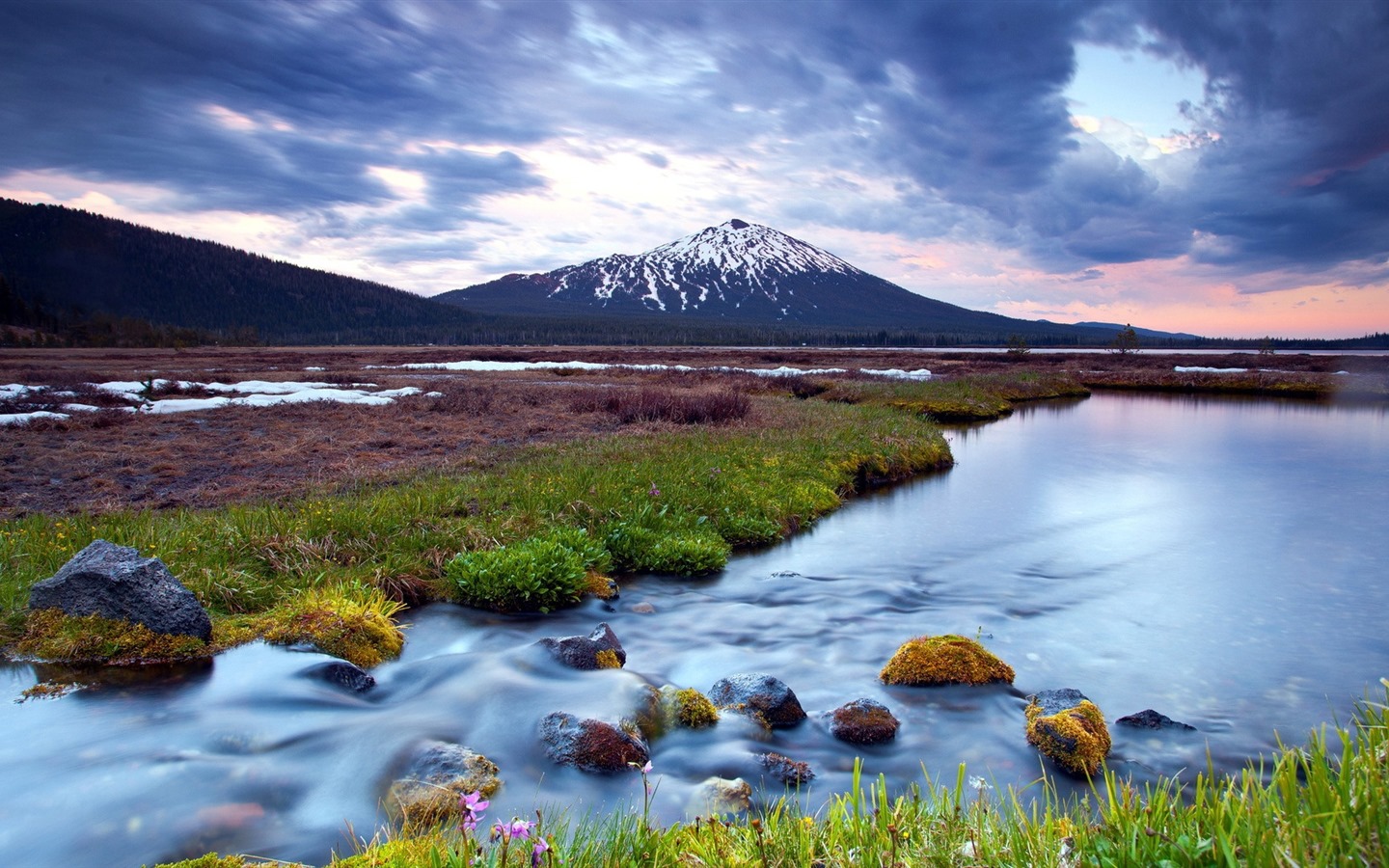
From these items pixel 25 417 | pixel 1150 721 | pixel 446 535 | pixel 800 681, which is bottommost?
pixel 800 681

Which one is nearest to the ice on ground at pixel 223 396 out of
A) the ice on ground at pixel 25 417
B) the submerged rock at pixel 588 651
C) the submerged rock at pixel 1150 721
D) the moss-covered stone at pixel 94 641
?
the ice on ground at pixel 25 417

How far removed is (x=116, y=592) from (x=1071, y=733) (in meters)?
9.14

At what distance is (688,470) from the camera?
15336mm

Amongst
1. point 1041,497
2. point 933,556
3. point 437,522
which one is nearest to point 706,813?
point 437,522

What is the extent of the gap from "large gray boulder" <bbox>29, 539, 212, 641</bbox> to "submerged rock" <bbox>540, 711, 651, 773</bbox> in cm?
422

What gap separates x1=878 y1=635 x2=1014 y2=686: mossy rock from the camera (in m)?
7.79

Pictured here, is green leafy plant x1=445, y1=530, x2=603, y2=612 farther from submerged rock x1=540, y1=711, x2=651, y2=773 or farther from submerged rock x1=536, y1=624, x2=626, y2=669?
submerged rock x1=540, y1=711, x2=651, y2=773

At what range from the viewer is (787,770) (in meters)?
5.83

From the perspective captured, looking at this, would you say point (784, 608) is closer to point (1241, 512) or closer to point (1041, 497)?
point (1041, 497)

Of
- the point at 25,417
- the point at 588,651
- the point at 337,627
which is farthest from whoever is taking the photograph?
the point at 25,417

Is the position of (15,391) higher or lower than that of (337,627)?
higher

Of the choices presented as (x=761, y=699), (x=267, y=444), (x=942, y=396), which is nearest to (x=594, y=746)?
(x=761, y=699)

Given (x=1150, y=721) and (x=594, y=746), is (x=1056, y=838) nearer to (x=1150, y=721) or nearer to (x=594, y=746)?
(x=594, y=746)

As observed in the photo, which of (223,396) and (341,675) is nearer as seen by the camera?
(341,675)
